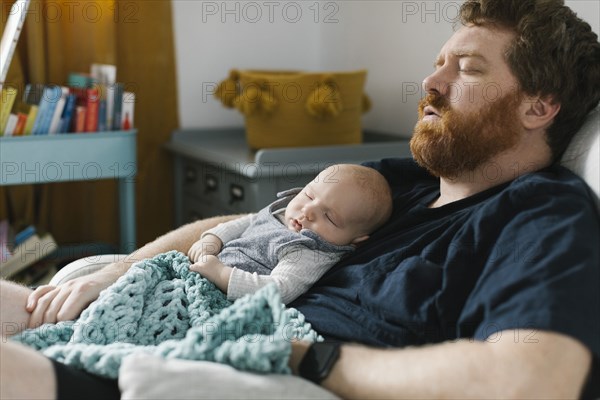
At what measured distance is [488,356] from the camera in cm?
105

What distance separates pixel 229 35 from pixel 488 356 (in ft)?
7.58

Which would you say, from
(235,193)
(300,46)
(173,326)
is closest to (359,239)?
(173,326)

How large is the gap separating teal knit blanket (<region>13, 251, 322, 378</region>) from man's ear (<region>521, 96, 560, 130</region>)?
549 mm

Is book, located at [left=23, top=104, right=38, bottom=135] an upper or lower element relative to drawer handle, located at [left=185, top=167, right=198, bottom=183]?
upper

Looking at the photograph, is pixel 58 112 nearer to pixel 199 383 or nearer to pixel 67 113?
pixel 67 113

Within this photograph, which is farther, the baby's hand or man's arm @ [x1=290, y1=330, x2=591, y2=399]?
the baby's hand

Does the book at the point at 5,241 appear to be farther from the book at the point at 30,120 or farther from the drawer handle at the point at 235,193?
the drawer handle at the point at 235,193

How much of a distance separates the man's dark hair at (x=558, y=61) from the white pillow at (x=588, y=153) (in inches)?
0.9

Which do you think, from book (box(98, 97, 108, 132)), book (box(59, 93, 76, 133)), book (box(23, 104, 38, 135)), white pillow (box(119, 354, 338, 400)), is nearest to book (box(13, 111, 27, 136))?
book (box(23, 104, 38, 135))

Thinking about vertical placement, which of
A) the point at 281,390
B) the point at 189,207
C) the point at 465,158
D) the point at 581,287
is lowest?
the point at 189,207

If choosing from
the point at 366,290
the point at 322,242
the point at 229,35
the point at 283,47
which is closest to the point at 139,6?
the point at 229,35

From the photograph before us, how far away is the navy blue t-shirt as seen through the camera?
107 centimetres

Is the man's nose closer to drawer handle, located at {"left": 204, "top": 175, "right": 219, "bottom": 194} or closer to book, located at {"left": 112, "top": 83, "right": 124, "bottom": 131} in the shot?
drawer handle, located at {"left": 204, "top": 175, "right": 219, "bottom": 194}

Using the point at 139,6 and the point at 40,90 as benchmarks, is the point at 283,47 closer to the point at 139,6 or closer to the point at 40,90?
the point at 139,6
